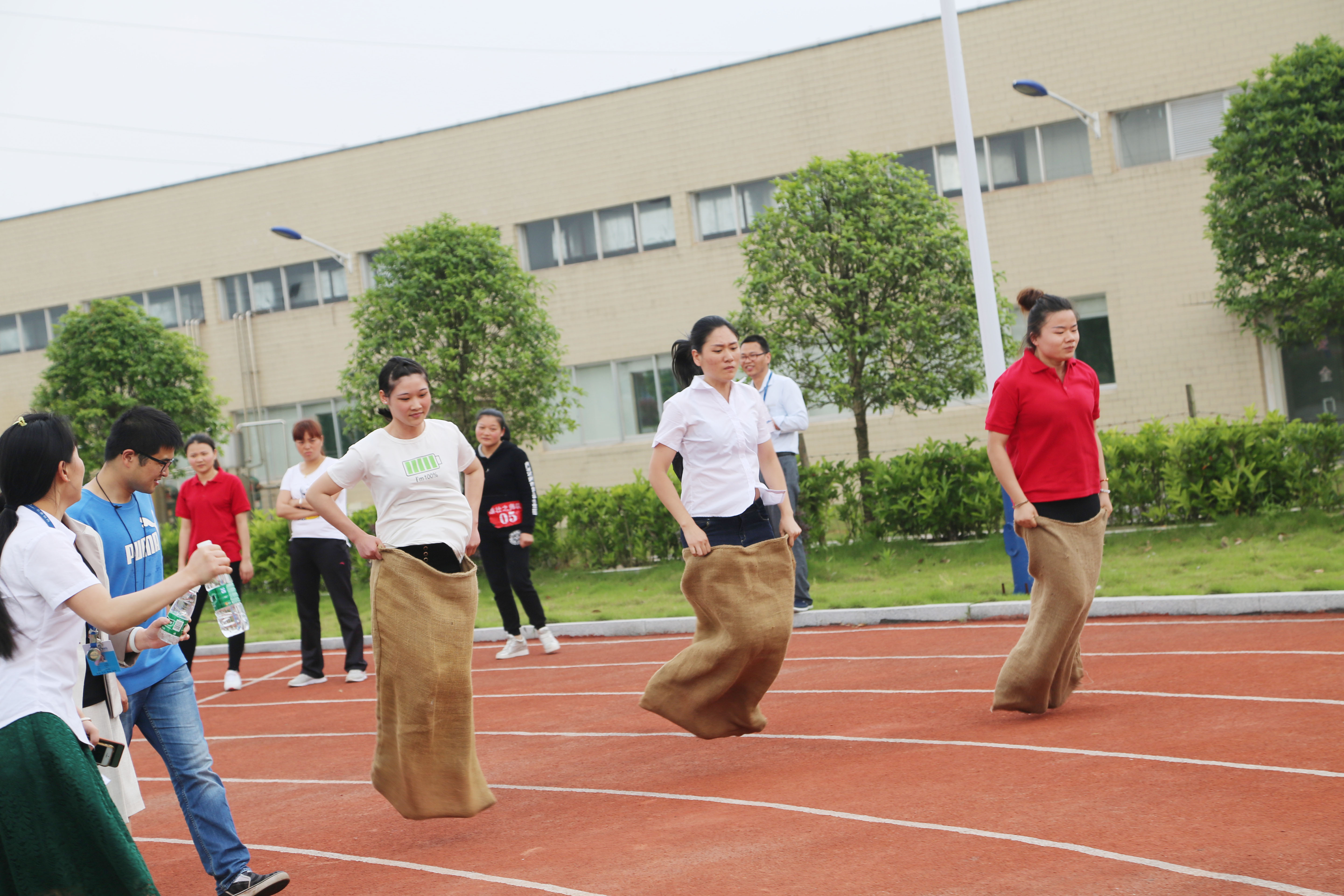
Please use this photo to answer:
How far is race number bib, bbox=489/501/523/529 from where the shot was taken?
10.3 metres

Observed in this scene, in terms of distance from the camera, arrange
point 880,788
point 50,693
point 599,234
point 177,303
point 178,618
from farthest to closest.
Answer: point 177,303, point 599,234, point 880,788, point 178,618, point 50,693

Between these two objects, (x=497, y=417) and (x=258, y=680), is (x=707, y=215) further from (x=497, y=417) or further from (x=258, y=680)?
(x=258, y=680)

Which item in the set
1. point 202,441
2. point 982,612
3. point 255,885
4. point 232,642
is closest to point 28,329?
point 232,642

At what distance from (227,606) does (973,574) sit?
29.7ft

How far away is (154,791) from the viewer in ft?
24.0

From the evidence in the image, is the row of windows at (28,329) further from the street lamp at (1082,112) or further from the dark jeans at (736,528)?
the dark jeans at (736,528)

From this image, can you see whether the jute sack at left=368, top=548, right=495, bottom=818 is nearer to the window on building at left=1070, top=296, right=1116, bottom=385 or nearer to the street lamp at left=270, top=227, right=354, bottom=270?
the window on building at left=1070, top=296, right=1116, bottom=385

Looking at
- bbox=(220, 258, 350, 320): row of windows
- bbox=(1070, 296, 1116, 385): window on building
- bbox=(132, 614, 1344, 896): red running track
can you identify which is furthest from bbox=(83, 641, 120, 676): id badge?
bbox=(220, 258, 350, 320): row of windows

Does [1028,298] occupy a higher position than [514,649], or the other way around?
[1028,298]

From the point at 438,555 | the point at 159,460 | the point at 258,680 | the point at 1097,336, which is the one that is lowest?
the point at 258,680

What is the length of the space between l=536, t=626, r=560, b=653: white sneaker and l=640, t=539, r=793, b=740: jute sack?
4441mm

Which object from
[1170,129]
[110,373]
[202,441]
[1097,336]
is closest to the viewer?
[202,441]

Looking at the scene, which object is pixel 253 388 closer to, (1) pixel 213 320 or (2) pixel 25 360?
(1) pixel 213 320

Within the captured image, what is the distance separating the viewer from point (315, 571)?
34.5 feet
